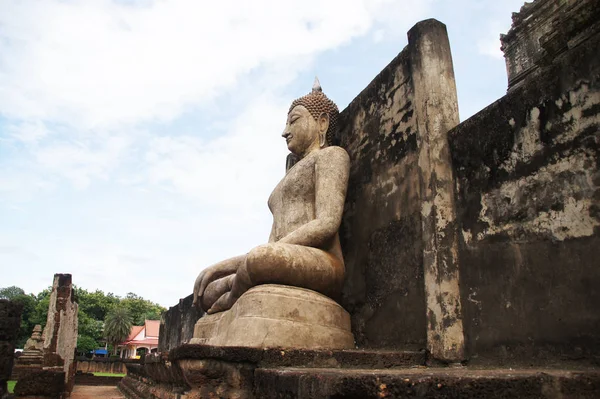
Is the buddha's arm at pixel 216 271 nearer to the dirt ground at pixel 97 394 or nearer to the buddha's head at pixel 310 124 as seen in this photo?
the buddha's head at pixel 310 124

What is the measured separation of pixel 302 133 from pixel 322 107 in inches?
13.1

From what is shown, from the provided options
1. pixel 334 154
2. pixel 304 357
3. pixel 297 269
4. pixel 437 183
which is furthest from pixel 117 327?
pixel 437 183

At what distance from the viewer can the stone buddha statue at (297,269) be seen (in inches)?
134

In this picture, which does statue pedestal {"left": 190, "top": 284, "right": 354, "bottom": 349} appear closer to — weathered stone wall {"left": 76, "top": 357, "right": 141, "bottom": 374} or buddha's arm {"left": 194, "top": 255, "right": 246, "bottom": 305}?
buddha's arm {"left": 194, "top": 255, "right": 246, "bottom": 305}

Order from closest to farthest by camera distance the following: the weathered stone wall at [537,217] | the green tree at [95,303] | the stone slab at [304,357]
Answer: the weathered stone wall at [537,217] < the stone slab at [304,357] < the green tree at [95,303]

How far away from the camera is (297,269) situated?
3.58 meters

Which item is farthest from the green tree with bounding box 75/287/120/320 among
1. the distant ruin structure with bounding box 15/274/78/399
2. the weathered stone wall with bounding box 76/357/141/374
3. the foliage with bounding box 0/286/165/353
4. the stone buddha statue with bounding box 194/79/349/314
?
the stone buddha statue with bounding box 194/79/349/314

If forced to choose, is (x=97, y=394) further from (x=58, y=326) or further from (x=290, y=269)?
(x=290, y=269)

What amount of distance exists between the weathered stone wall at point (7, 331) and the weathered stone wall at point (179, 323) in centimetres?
207

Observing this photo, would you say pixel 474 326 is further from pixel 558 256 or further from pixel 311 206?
pixel 311 206

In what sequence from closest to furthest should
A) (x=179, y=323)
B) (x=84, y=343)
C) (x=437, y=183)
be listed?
(x=437, y=183), (x=179, y=323), (x=84, y=343)

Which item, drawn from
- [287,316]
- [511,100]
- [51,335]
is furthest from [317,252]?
[51,335]

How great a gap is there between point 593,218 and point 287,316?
1.94m

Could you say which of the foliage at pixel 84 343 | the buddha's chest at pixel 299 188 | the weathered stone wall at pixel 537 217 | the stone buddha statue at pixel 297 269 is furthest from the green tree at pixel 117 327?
the weathered stone wall at pixel 537 217
